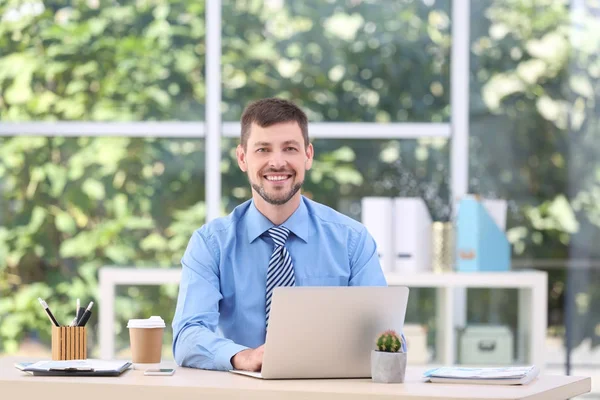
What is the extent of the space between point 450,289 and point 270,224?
2.04 metres

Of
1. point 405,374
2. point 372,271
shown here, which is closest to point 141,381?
point 405,374

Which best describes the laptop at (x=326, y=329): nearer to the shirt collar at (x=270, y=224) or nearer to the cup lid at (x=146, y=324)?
the cup lid at (x=146, y=324)

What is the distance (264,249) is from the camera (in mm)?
2912

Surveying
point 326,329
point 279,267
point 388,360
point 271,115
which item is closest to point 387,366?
point 388,360

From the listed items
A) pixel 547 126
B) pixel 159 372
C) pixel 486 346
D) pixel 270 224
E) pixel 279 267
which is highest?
pixel 547 126

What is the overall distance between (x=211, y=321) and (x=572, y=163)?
2947mm

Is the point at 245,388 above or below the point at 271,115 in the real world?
below

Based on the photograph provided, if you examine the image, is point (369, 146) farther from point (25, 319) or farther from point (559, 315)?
point (25, 319)

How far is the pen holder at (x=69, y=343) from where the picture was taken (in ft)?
8.71

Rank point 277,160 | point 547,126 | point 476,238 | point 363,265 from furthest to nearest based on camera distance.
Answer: point 547,126 < point 476,238 < point 363,265 < point 277,160

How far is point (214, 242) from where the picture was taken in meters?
2.90

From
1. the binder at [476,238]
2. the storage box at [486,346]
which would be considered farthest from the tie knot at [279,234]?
the storage box at [486,346]

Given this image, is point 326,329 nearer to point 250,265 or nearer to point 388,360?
point 388,360

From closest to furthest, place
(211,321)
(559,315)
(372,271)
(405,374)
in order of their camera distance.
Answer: (405,374) → (211,321) → (372,271) → (559,315)
